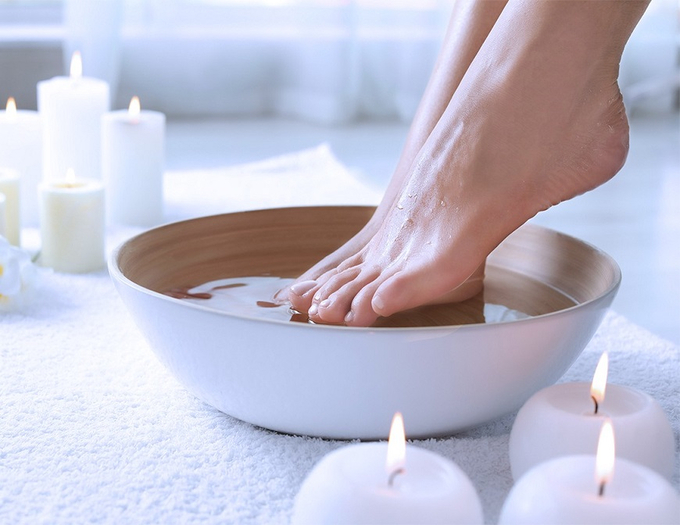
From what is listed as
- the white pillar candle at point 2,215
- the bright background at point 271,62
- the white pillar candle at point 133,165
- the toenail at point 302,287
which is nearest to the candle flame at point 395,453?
the toenail at point 302,287

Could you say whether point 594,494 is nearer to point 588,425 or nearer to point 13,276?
point 588,425

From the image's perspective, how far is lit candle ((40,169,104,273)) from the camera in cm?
146

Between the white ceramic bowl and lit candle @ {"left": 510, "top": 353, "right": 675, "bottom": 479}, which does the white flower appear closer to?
the white ceramic bowl

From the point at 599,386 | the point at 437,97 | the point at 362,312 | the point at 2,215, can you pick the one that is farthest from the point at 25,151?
the point at 599,386

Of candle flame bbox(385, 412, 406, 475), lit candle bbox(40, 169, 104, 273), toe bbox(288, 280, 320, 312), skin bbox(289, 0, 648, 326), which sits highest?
skin bbox(289, 0, 648, 326)

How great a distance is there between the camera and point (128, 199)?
177cm

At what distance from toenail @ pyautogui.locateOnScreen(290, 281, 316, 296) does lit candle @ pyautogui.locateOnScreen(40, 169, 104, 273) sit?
574 mm

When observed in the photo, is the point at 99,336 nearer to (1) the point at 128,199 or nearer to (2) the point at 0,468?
(2) the point at 0,468

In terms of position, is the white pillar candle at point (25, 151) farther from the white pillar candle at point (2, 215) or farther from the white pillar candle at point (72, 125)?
the white pillar candle at point (2, 215)

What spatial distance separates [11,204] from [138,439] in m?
0.75

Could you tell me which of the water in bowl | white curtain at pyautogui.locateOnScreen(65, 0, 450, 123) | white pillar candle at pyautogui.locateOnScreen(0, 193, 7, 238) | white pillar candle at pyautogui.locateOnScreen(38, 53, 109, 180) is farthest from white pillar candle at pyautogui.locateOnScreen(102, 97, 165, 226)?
white curtain at pyautogui.locateOnScreen(65, 0, 450, 123)

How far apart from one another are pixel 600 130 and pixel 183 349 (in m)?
0.51

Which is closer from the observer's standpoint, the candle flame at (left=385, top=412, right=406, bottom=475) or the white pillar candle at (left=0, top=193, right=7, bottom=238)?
the candle flame at (left=385, top=412, right=406, bottom=475)

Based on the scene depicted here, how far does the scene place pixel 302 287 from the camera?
1.02m
